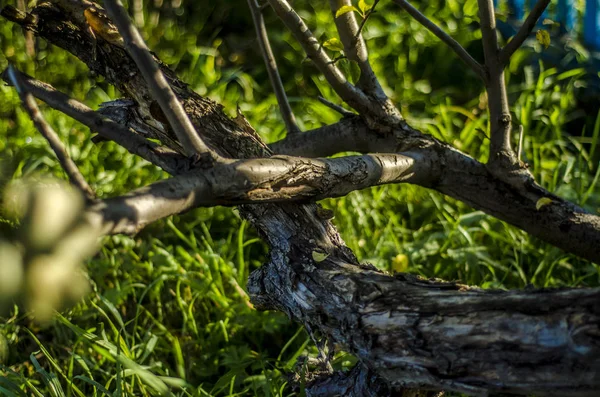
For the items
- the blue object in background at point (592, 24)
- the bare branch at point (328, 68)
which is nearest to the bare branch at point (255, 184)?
the bare branch at point (328, 68)

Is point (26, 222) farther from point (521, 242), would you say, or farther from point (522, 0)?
point (522, 0)

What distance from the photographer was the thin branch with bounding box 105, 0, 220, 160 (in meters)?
1.22

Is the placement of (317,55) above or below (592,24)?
above

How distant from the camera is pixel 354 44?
1.86m

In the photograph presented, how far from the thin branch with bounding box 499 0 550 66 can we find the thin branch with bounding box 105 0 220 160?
90 cm

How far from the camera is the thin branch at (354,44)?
1.84 metres

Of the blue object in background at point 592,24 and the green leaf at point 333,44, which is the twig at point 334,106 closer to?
the green leaf at point 333,44

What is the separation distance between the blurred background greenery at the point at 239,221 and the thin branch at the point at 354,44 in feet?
1.01

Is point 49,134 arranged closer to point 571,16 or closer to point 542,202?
point 542,202

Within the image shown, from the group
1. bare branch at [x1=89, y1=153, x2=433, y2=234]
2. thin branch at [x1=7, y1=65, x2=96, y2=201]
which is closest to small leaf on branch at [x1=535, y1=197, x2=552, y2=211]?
bare branch at [x1=89, y1=153, x2=433, y2=234]

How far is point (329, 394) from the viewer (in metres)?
1.60

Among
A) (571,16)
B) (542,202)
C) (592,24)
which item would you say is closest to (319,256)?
(542,202)

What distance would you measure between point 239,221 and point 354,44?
1.19 meters

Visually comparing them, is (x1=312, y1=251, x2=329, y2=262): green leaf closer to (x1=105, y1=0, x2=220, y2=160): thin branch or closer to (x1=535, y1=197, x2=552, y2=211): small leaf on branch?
(x1=105, y1=0, x2=220, y2=160): thin branch
